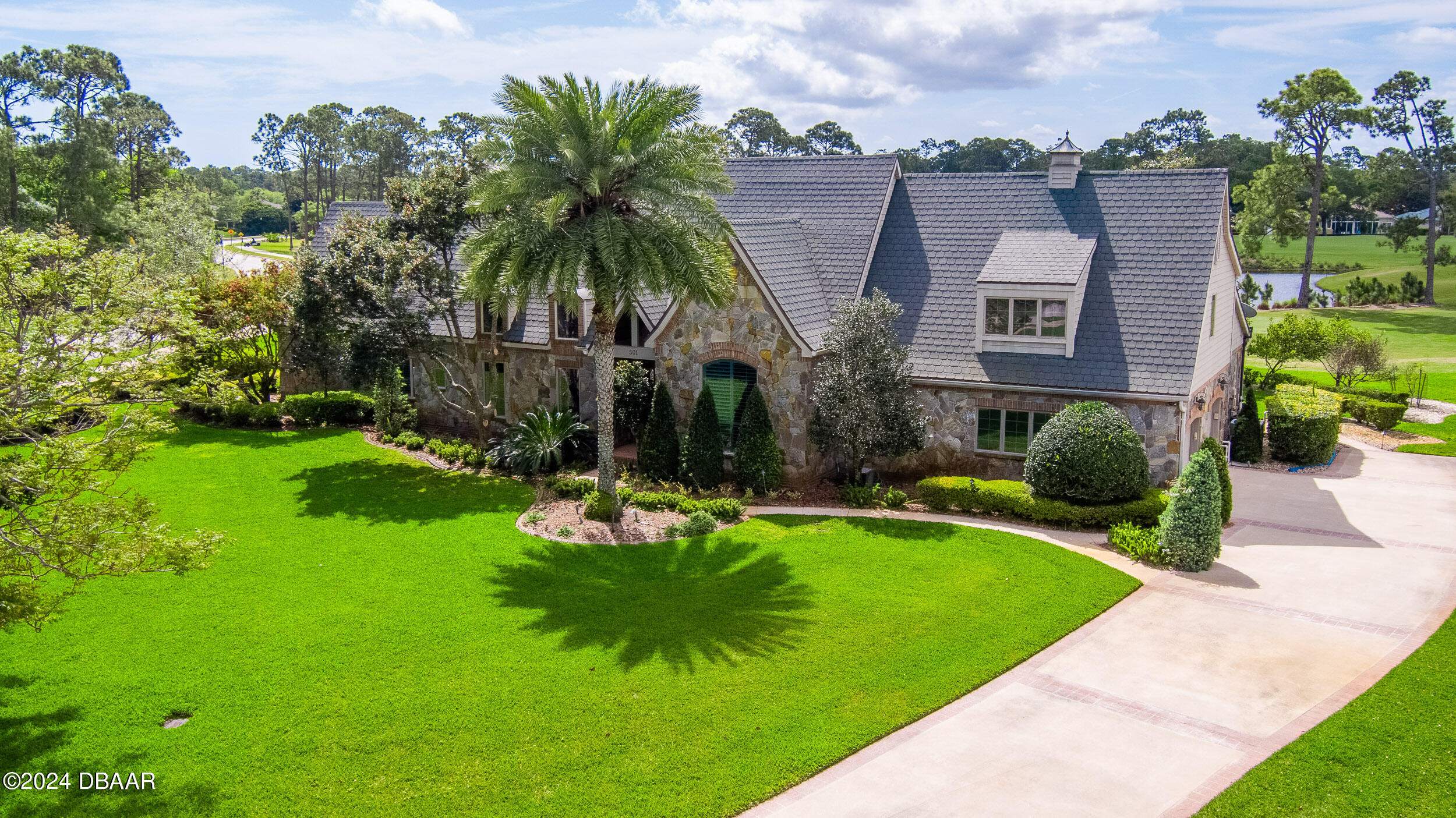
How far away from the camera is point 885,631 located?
50.4 feet

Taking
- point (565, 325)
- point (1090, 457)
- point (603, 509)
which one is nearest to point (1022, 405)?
point (1090, 457)

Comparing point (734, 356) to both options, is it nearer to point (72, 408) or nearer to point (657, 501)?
point (657, 501)

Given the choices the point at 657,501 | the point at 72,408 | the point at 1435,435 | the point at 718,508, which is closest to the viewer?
the point at 72,408

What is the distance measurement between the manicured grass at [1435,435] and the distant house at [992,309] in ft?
21.2

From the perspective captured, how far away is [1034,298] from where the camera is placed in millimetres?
23156

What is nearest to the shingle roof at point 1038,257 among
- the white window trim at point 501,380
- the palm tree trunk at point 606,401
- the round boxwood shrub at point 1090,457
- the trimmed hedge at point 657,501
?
the round boxwood shrub at point 1090,457

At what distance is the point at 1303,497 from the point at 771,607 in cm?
1528

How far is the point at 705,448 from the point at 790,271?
5.35 metres

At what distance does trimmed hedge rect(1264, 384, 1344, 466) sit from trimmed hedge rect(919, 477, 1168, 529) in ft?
27.0

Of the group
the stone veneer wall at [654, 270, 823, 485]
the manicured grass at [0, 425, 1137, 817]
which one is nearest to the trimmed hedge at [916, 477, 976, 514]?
the manicured grass at [0, 425, 1137, 817]

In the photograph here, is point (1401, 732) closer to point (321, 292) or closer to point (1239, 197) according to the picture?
point (321, 292)

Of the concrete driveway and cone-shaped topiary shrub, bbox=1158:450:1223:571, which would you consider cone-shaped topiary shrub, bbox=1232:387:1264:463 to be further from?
cone-shaped topiary shrub, bbox=1158:450:1223:571

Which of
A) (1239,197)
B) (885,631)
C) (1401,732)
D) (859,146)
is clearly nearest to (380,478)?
(885,631)

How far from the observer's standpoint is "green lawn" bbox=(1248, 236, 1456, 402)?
45281mm
